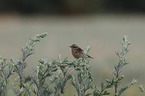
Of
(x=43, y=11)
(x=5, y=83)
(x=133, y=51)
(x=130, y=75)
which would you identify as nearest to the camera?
(x=5, y=83)

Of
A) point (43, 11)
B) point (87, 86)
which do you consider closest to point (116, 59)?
point (87, 86)

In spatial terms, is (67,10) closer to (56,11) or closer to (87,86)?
(56,11)

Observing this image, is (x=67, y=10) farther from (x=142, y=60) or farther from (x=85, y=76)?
(x=85, y=76)

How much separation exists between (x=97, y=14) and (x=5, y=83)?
37.2m

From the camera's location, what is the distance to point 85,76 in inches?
99.4

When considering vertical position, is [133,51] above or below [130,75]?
above

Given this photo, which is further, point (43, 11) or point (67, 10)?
point (67, 10)

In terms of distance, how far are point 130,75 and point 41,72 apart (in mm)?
5452

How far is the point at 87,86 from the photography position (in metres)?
2.55

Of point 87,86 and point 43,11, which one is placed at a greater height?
point 43,11

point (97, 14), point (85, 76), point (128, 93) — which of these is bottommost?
point (128, 93)

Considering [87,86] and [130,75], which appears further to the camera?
[130,75]

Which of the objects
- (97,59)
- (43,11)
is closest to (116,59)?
(97,59)

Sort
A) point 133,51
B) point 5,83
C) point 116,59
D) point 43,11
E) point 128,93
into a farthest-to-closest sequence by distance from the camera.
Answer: point 43,11 → point 133,51 → point 116,59 → point 128,93 → point 5,83
